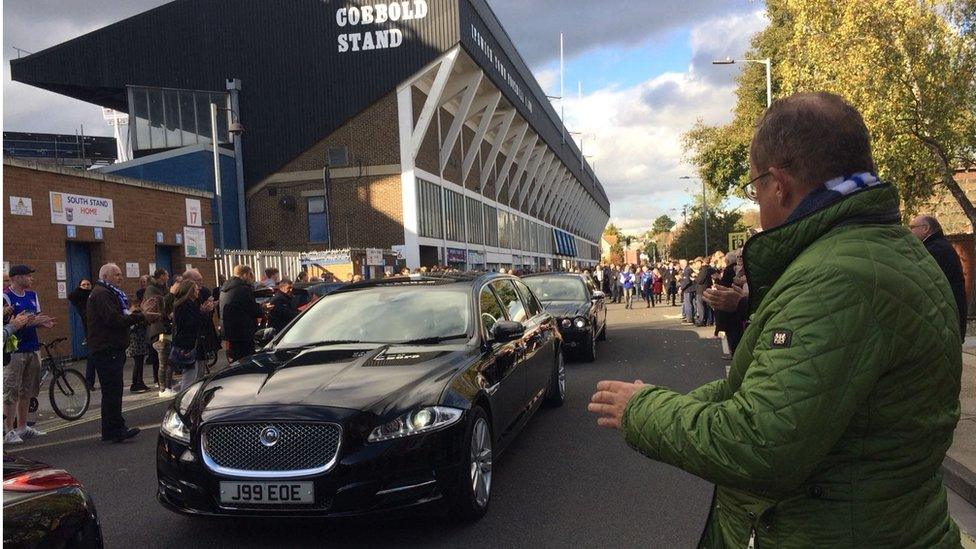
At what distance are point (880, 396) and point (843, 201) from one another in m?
0.41

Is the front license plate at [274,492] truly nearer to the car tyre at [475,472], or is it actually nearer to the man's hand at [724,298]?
the car tyre at [475,472]

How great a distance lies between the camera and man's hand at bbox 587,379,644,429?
169 centimetres

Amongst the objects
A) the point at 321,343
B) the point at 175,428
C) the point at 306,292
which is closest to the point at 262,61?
the point at 306,292

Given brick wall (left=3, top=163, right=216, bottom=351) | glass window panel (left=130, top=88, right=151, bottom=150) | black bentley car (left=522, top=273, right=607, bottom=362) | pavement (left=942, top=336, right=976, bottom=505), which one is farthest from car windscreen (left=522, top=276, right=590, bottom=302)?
glass window panel (left=130, top=88, right=151, bottom=150)

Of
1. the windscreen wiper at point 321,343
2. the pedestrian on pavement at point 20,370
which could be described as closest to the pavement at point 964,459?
the windscreen wiper at point 321,343

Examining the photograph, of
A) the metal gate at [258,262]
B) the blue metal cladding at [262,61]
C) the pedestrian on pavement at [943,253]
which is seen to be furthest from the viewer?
the blue metal cladding at [262,61]

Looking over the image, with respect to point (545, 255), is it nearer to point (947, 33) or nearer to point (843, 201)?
point (947, 33)

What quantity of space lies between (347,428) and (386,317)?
5.95 ft

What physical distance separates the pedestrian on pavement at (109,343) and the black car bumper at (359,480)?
3.40m

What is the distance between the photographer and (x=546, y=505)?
15.7 ft

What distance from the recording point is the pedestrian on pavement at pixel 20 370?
7359 mm

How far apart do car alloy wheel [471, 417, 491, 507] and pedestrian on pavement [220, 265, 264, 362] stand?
5.05m

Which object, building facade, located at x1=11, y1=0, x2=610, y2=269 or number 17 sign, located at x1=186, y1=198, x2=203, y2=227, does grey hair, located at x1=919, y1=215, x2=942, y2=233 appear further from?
building facade, located at x1=11, y1=0, x2=610, y2=269

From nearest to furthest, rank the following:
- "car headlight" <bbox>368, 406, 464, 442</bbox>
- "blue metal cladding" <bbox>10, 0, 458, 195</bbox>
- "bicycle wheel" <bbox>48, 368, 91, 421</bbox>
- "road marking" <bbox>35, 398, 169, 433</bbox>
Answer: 1. "car headlight" <bbox>368, 406, 464, 442</bbox>
2. "road marking" <bbox>35, 398, 169, 433</bbox>
3. "bicycle wheel" <bbox>48, 368, 91, 421</bbox>
4. "blue metal cladding" <bbox>10, 0, 458, 195</bbox>
